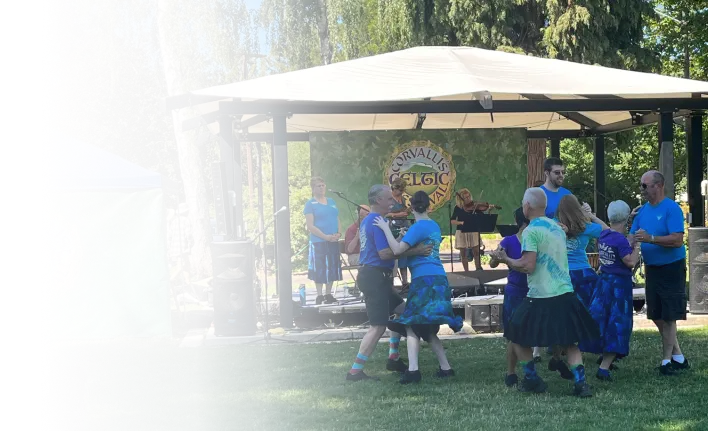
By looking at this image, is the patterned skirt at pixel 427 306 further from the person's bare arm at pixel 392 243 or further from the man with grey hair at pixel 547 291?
the man with grey hair at pixel 547 291

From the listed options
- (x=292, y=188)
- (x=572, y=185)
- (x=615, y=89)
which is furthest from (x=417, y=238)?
(x=572, y=185)

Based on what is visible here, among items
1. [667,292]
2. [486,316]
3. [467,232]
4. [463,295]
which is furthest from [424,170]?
[667,292]

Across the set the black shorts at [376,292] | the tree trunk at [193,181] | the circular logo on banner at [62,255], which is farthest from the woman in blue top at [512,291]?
the tree trunk at [193,181]

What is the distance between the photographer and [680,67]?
34.0 meters

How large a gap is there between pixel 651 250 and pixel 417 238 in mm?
2045

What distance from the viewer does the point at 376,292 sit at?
6641mm

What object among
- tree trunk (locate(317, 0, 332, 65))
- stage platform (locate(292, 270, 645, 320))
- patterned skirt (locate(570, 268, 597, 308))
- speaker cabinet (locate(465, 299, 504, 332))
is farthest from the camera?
tree trunk (locate(317, 0, 332, 65))

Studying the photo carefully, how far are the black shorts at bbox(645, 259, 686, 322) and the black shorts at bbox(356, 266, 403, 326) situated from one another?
221cm

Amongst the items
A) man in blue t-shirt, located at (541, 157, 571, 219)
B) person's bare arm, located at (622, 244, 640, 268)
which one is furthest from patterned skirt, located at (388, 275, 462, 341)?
man in blue t-shirt, located at (541, 157, 571, 219)

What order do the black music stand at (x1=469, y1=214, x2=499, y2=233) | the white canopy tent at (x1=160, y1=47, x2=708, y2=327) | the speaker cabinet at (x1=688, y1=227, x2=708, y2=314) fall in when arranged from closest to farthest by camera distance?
the white canopy tent at (x1=160, y1=47, x2=708, y2=327), the speaker cabinet at (x1=688, y1=227, x2=708, y2=314), the black music stand at (x1=469, y1=214, x2=499, y2=233)

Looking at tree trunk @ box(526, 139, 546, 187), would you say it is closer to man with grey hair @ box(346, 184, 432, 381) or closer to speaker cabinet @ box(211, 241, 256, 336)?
speaker cabinet @ box(211, 241, 256, 336)

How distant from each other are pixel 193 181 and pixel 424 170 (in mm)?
6523

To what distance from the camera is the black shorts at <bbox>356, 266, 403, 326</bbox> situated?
6.57 meters

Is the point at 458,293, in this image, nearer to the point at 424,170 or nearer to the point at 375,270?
the point at 424,170
